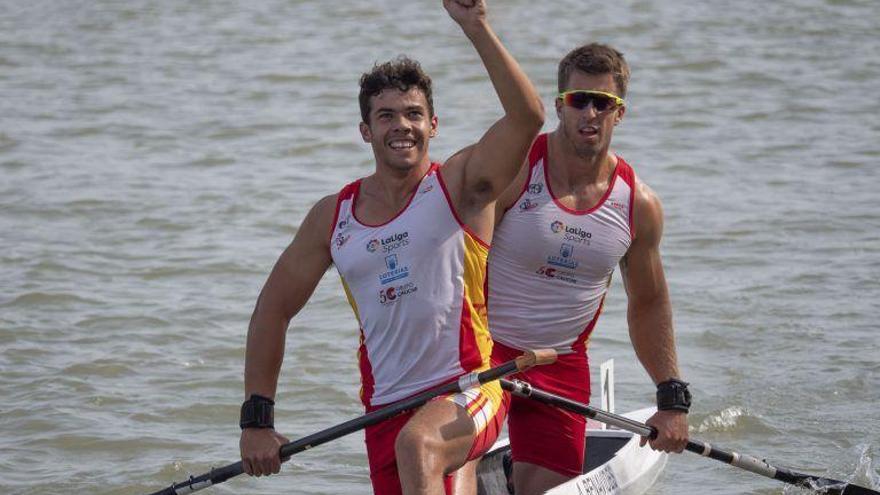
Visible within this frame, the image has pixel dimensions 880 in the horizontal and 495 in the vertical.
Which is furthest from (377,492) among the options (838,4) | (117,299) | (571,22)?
(838,4)

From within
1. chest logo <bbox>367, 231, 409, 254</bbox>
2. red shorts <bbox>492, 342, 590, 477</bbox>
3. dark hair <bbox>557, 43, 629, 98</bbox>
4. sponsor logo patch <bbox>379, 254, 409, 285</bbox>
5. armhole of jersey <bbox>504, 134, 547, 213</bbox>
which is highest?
dark hair <bbox>557, 43, 629, 98</bbox>

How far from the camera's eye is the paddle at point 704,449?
620cm

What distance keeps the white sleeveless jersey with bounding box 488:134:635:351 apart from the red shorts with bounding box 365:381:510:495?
66cm

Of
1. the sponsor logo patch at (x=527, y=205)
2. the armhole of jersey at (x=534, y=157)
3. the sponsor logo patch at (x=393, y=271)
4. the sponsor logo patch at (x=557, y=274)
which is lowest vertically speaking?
the sponsor logo patch at (x=393, y=271)

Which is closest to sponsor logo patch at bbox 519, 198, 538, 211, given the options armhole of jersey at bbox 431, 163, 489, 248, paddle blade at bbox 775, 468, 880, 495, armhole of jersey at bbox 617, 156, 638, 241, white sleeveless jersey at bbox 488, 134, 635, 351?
white sleeveless jersey at bbox 488, 134, 635, 351

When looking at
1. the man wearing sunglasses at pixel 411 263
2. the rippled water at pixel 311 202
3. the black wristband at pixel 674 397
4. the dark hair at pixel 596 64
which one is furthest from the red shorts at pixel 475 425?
the rippled water at pixel 311 202

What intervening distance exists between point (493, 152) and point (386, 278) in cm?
63

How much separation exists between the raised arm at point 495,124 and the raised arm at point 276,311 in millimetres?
582

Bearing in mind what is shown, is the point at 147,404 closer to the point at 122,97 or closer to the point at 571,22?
the point at 122,97

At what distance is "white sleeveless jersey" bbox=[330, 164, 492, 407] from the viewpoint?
18.6 ft

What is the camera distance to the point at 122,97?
19.7 metres

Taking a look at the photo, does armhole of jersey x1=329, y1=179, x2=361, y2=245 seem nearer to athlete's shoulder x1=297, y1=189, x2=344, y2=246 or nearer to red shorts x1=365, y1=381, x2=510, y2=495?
athlete's shoulder x1=297, y1=189, x2=344, y2=246

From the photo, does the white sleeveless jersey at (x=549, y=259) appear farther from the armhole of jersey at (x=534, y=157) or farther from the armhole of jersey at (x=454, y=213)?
the armhole of jersey at (x=454, y=213)

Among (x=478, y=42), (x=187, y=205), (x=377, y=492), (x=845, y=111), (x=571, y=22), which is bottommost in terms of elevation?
(x=377, y=492)
